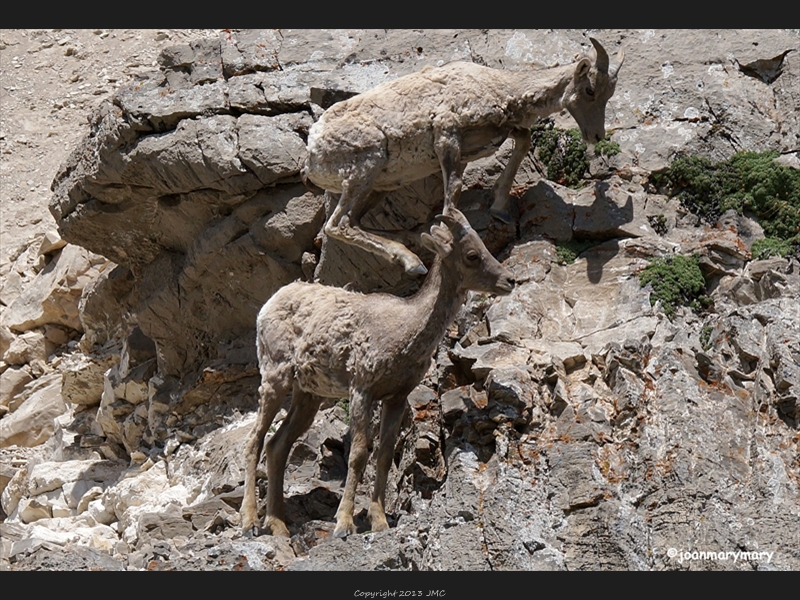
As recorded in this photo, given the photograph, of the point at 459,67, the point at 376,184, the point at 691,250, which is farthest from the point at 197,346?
the point at 691,250

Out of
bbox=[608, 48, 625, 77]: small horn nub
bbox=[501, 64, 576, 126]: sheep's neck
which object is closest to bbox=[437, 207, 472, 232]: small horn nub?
bbox=[501, 64, 576, 126]: sheep's neck

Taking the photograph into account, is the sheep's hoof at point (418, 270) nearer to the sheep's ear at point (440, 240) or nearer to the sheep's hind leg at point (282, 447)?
the sheep's ear at point (440, 240)

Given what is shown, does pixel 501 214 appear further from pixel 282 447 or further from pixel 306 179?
pixel 282 447

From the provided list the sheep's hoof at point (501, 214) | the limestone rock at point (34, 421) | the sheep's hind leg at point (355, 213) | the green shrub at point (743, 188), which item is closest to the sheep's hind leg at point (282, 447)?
the sheep's hind leg at point (355, 213)

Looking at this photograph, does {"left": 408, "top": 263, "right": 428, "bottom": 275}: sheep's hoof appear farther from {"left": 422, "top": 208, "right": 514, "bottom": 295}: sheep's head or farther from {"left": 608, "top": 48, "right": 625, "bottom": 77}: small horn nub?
{"left": 608, "top": 48, "right": 625, "bottom": 77}: small horn nub

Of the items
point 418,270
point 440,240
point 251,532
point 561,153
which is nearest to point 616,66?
point 561,153

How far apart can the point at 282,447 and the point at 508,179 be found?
407cm

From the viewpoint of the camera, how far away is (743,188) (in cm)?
1453

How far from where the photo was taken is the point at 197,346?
16859 millimetres

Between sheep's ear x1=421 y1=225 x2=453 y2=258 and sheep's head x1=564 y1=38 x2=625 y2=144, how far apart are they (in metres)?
2.93

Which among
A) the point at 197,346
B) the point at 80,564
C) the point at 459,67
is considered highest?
the point at 459,67

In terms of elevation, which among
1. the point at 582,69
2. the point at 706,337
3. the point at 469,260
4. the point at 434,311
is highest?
the point at 582,69

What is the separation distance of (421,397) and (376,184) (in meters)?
2.51

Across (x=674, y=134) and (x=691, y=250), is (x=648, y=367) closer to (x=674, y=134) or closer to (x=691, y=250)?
(x=691, y=250)
